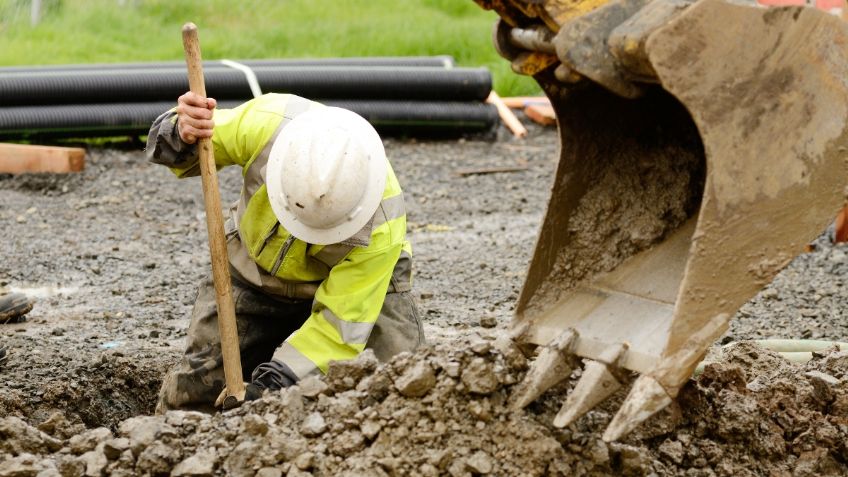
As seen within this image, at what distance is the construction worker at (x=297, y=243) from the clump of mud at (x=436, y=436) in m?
0.56

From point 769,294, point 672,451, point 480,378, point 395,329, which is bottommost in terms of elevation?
point 769,294

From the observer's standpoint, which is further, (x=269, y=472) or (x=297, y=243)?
(x=297, y=243)

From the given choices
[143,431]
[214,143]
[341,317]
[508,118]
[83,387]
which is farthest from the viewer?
[508,118]

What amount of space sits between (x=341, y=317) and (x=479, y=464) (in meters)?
1.05

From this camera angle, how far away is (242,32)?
11.9m

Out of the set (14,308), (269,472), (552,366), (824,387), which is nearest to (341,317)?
(269,472)

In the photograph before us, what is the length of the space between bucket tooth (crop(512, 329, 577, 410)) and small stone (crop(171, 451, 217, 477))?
0.91m

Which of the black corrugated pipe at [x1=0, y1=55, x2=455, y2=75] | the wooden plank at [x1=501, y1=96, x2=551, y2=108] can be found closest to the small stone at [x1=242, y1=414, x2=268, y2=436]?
the black corrugated pipe at [x1=0, y1=55, x2=455, y2=75]

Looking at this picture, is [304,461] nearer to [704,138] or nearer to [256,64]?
[704,138]

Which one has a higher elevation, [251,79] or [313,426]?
[251,79]

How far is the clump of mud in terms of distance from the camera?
3.30m

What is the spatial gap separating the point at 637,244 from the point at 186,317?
2.90 metres

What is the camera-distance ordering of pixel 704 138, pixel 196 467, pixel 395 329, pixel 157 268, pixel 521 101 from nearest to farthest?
pixel 704 138, pixel 196 467, pixel 395 329, pixel 157 268, pixel 521 101

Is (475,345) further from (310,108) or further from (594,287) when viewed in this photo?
(310,108)
